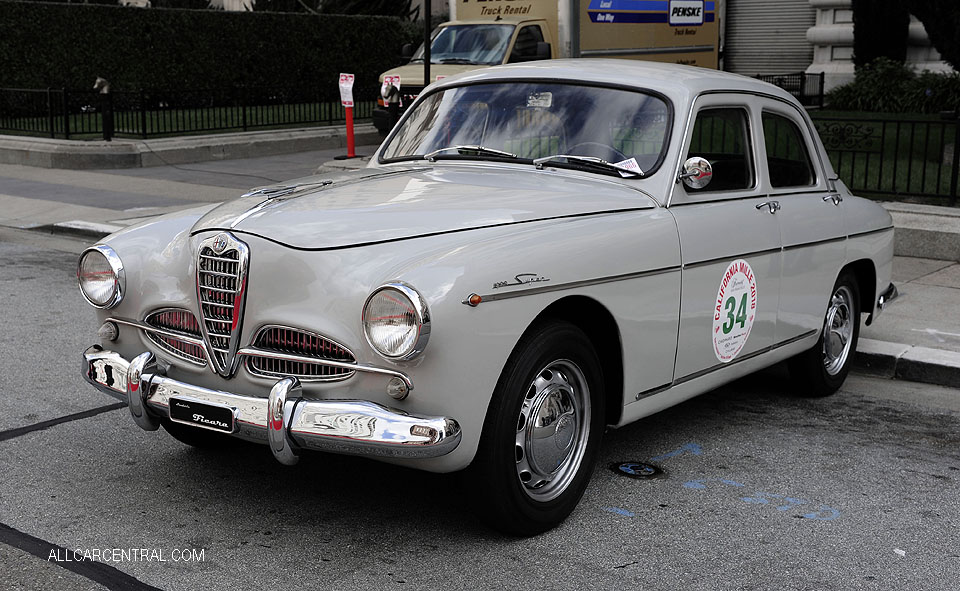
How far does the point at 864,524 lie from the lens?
14.5ft

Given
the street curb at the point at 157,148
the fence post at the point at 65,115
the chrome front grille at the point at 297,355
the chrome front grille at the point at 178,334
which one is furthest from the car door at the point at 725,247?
the fence post at the point at 65,115

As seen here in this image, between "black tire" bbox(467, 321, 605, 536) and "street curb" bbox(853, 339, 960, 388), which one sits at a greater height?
"black tire" bbox(467, 321, 605, 536)

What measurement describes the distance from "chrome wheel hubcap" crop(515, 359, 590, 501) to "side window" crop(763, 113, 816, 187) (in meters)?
1.93

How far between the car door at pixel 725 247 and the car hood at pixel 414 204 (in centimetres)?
31

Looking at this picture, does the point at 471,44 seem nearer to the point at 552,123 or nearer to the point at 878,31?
the point at 878,31

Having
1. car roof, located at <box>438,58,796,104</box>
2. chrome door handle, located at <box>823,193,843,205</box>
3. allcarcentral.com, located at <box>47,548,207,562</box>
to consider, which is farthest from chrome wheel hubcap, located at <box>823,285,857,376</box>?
allcarcentral.com, located at <box>47,548,207,562</box>

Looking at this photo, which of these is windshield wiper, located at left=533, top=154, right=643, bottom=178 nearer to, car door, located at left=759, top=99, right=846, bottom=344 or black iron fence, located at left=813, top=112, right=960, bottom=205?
car door, located at left=759, top=99, right=846, bottom=344

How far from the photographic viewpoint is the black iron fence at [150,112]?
60.4 ft

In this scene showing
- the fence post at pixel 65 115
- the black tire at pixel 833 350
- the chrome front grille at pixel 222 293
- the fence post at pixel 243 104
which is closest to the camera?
the chrome front grille at pixel 222 293

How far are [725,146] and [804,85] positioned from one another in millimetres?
20878

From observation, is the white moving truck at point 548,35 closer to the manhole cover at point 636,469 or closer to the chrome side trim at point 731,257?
the chrome side trim at point 731,257

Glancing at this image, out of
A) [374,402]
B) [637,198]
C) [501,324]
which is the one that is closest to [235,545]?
[374,402]

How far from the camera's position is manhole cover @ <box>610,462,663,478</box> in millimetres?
4925

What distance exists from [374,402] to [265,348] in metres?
0.48
